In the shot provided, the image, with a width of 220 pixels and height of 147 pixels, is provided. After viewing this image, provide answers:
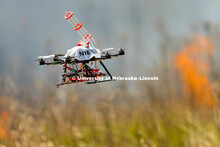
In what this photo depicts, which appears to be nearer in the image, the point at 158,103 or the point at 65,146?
the point at 158,103

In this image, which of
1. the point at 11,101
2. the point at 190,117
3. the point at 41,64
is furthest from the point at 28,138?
the point at 41,64

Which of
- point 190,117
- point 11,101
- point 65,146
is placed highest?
point 11,101

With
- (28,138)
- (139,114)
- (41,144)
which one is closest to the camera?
(41,144)

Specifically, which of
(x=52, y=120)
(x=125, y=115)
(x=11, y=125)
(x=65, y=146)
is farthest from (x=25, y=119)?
(x=125, y=115)

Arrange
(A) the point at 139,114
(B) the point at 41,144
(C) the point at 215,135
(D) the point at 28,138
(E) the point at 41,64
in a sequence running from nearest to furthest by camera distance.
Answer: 1. (E) the point at 41,64
2. (B) the point at 41,144
3. (D) the point at 28,138
4. (C) the point at 215,135
5. (A) the point at 139,114

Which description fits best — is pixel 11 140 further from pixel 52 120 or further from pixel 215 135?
pixel 215 135

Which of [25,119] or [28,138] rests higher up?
[25,119]

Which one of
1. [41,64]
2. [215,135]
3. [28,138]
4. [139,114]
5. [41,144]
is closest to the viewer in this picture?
[41,64]

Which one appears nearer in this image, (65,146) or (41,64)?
(41,64)

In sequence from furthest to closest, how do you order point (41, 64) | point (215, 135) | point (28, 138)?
point (215, 135) < point (28, 138) < point (41, 64)

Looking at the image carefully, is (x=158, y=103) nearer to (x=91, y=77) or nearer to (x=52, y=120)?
(x=52, y=120)
